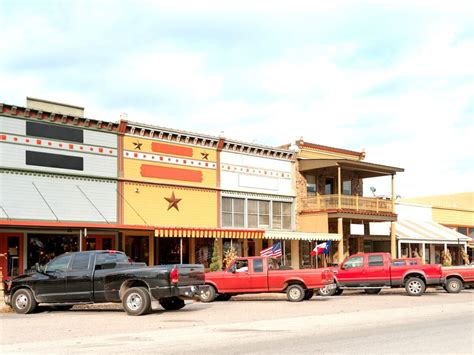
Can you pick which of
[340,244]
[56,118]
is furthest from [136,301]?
[340,244]

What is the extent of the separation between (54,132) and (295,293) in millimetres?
12143

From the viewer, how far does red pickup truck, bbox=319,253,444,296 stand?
75.3 feet

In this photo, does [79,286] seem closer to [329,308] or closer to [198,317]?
[198,317]

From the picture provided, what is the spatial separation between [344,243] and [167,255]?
13.1m

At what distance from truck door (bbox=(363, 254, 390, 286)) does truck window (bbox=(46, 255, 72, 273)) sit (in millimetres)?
11333

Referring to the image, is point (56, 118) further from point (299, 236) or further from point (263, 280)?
point (299, 236)

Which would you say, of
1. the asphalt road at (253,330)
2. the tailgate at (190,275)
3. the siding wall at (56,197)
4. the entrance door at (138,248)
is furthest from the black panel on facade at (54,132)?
the tailgate at (190,275)

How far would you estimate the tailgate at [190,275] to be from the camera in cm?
1627

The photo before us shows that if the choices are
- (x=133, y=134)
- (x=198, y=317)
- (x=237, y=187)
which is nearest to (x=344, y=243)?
(x=237, y=187)

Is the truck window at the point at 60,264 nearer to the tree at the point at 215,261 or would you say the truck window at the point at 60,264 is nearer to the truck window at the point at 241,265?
the truck window at the point at 241,265

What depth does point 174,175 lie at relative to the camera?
29844 millimetres

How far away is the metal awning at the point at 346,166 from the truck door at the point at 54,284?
2019cm

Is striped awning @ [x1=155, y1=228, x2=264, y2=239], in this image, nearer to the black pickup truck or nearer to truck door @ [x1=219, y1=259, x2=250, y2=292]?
truck door @ [x1=219, y1=259, x2=250, y2=292]

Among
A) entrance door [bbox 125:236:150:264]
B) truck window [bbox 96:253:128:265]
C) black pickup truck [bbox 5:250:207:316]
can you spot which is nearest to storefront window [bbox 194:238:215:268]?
entrance door [bbox 125:236:150:264]
